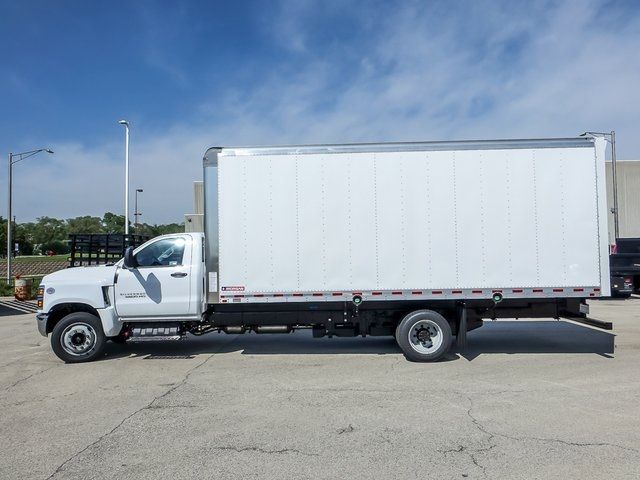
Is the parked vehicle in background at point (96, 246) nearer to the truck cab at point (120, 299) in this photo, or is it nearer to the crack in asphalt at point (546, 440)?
the truck cab at point (120, 299)

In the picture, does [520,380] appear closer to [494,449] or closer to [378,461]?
[494,449]

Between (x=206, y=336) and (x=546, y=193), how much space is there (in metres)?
7.30

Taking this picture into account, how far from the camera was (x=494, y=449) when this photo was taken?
4516 millimetres

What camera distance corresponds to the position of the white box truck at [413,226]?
784cm

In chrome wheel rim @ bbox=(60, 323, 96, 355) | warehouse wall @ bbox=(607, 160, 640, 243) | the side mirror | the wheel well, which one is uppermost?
warehouse wall @ bbox=(607, 160, 640, 243)

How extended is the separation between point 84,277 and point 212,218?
248 centimetres

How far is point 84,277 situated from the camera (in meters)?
8.45

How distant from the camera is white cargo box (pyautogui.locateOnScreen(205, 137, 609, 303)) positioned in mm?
7836

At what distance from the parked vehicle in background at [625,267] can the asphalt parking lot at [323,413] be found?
379 inches

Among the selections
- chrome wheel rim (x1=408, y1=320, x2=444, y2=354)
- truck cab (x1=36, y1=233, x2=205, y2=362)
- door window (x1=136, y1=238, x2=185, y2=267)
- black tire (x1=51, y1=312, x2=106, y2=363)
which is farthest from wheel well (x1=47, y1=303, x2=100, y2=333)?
chrome wheel rim (x1=408, y1=320, x2=444, y2=354)

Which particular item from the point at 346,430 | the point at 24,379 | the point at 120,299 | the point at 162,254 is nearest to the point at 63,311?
the point at 120,299

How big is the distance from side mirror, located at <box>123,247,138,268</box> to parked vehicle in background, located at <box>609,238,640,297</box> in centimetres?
1570

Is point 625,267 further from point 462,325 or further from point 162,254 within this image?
point 162,254

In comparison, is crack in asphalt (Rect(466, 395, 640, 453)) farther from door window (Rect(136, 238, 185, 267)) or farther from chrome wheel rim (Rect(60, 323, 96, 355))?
chrome wheel rim (Rect(60, 323, 96, 355))
